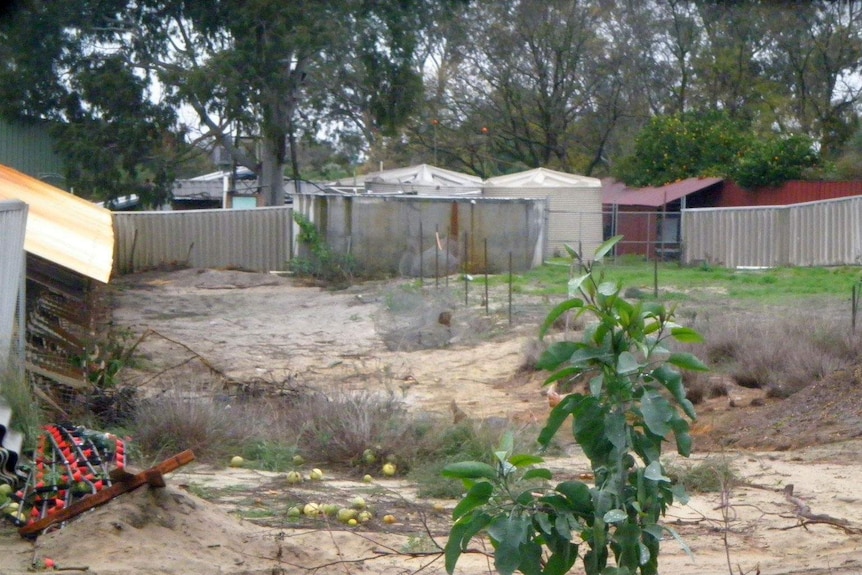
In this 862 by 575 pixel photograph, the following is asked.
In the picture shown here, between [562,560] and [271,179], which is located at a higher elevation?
[271,179]

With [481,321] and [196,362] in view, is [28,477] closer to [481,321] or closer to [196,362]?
[196,362]

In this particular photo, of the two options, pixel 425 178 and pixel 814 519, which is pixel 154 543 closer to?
pixel 814 519

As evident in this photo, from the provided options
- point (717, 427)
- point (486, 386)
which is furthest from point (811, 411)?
point (486, 386)

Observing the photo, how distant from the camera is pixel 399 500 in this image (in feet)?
21.5

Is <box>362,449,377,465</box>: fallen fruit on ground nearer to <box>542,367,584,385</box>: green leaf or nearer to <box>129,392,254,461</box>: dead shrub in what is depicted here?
<box>129,392,254,461</box>: dead shrub

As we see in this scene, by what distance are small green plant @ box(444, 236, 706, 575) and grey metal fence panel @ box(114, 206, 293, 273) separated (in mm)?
21445

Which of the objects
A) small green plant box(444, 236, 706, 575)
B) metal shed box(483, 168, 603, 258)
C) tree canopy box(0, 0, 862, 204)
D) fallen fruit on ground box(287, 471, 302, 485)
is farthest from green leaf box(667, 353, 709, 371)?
metal shed box(483, 168, 603, 258)

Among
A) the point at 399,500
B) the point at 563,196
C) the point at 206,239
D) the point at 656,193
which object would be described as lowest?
the point at 399,500

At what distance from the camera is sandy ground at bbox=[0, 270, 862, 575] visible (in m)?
4.91

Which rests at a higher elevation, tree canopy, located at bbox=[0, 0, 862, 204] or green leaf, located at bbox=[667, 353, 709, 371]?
tree canopy, located at bbox=[0, 0, 862, 204]

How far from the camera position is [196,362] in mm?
12250

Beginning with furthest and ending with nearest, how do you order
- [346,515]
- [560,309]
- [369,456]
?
[369,456]
[346,515]
[560,309]

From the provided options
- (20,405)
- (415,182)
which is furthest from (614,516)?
(415,182)

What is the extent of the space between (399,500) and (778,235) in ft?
68.7
